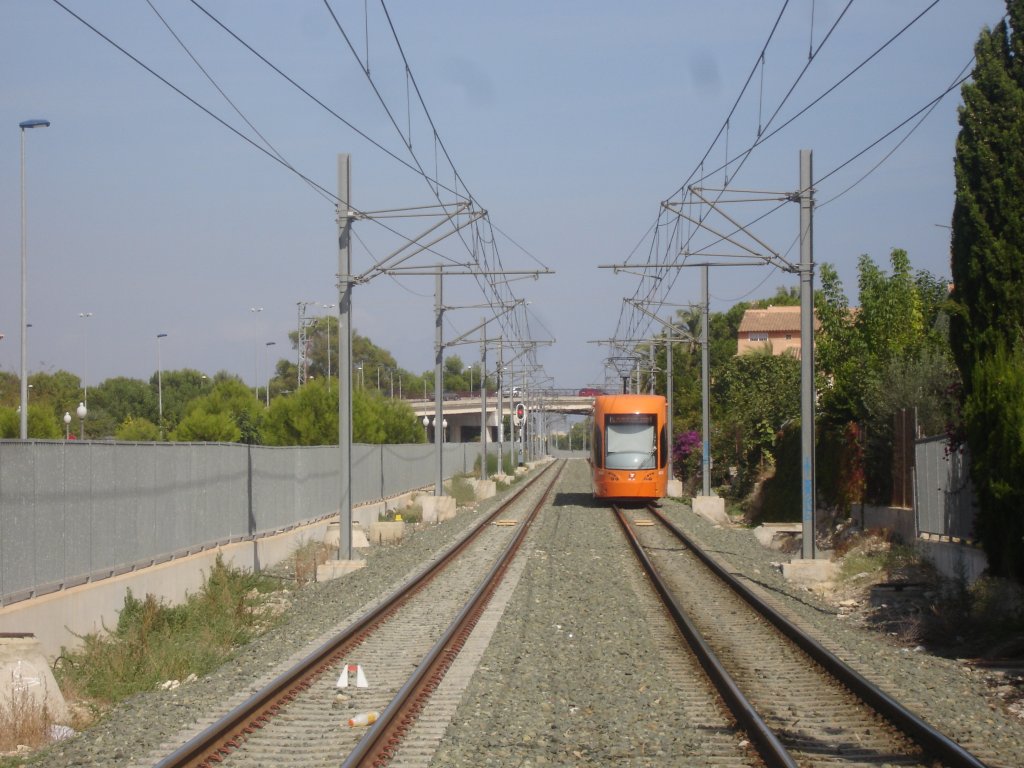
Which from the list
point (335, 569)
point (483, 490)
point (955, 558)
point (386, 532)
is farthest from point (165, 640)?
point (483, 490)

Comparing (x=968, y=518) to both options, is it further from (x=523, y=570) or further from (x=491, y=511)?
(x=491, y=511)

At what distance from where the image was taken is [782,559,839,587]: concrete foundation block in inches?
778

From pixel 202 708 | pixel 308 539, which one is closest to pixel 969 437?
pixel 202 708

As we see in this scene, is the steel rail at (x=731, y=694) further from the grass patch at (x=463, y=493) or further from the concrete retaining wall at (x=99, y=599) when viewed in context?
the grass patch at (x=463, y=493)

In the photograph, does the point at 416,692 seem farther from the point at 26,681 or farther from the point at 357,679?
the point at 26,681

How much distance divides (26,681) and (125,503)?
6240 mm

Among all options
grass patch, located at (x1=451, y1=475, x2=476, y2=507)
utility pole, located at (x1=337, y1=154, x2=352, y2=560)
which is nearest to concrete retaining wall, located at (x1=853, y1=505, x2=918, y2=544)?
utility pole, located at (x1=337, y1=154, x2=352, y2=560)

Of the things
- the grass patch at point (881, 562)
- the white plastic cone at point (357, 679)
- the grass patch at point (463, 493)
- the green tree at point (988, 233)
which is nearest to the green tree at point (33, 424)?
the grass patch at point (463, 493)

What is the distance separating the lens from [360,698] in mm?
10547

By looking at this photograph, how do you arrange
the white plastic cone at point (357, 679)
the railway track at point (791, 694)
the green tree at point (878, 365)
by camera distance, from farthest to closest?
the green tree at point (878, 365) < the white plastic cone at point (357, 679) < the railway track at point (791, 694)

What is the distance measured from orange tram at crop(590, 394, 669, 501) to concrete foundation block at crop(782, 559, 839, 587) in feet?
52.8

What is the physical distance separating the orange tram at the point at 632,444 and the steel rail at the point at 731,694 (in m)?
18.1

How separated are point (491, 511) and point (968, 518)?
920 inches

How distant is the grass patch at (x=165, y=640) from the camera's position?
11.5 m
